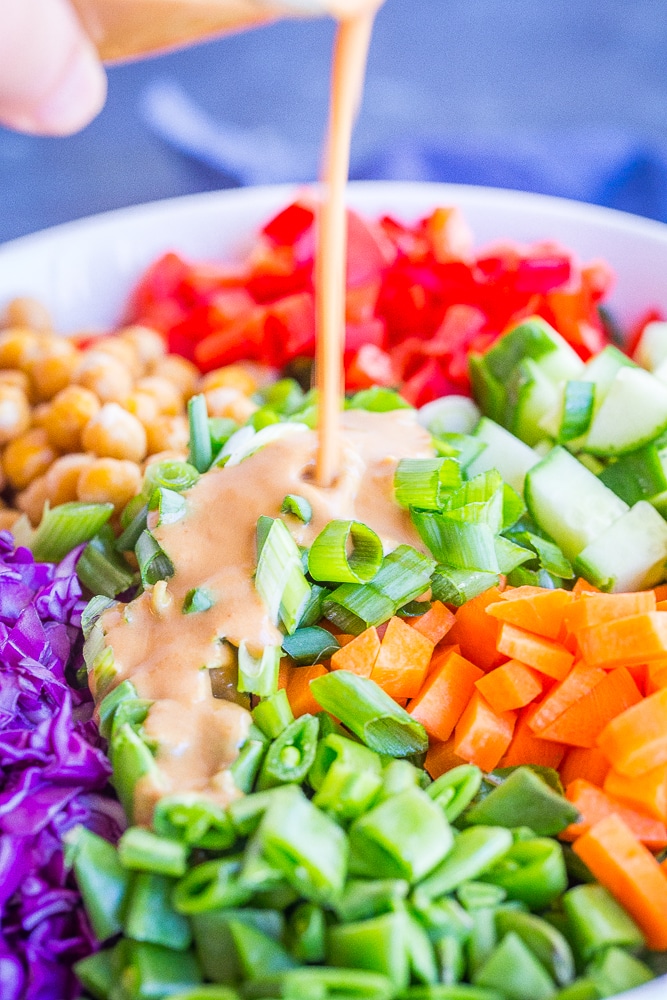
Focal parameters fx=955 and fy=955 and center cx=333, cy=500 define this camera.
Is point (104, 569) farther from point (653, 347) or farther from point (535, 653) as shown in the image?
point (653, 347)

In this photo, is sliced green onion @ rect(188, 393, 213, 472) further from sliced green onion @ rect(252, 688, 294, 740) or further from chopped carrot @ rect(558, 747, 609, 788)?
chopped carrot @ rect(558, 747, 609, 788)

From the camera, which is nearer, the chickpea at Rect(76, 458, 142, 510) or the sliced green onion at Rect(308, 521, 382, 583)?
the sliced green onion at Rect(308, 521, 382, 583)

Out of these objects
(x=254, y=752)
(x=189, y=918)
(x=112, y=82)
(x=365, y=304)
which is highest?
(x=112, y=82)

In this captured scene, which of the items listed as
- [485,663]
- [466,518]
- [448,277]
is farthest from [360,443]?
[448,277]

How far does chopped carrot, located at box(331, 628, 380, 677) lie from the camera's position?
5.28ft

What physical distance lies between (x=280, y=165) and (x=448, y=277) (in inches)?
54.0

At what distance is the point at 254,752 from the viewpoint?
1465mm

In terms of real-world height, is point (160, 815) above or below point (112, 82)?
below

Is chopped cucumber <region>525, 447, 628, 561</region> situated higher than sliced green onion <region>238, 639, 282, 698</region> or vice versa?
chopped cucumber <region>525, 447, 628, 561</region>

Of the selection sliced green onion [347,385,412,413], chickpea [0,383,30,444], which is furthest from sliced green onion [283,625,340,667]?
chickpea [0,383,30,444]

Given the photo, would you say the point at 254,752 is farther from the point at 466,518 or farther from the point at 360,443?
the point at 360,443

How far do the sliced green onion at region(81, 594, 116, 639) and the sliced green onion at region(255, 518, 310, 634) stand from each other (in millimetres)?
321

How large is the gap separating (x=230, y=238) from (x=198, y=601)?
66.0 inches

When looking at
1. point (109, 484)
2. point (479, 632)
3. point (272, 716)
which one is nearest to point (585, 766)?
point (479, 632)
